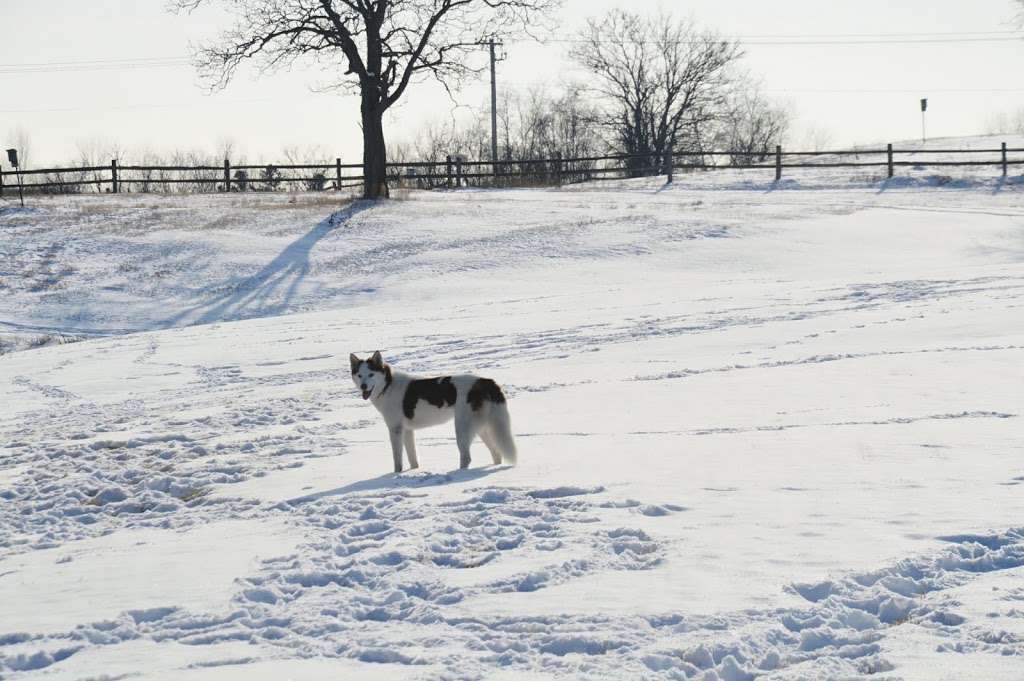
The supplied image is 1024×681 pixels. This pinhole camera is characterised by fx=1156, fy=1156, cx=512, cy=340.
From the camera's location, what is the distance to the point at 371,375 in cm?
927

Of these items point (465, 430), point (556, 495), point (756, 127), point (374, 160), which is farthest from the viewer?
point (756, 127)

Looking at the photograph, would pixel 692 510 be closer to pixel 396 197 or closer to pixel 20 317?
pixel 20 317

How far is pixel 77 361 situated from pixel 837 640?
15.9 metres

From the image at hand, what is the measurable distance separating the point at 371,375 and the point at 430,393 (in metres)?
0.51

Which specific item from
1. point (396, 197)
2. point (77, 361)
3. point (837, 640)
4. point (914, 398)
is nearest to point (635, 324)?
point (914, 398)

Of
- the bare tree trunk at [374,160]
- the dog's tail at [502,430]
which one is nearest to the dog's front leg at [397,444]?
the dog's tail at [502,430]

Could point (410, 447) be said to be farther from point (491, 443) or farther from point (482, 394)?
point (482, 394)

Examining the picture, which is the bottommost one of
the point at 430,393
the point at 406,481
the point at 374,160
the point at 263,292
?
the point at 406,481

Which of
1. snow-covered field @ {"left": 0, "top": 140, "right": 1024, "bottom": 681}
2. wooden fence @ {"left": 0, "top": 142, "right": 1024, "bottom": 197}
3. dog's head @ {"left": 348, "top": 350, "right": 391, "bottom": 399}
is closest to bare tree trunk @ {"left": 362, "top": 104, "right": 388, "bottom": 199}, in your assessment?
wooden fence @ {"left": 0, "top": 142, "right": 1024, "bottom": 197}

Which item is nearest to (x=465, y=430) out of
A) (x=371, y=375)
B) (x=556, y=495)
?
(x=371, y=375)

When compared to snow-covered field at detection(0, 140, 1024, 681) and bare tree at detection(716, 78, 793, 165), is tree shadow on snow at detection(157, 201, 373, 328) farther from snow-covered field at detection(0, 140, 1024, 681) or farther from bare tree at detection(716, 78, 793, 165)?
bare tree at detection(716, 78, 793, 165)

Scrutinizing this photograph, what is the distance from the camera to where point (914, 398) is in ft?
35.9

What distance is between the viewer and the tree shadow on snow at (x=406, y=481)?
8586 mm

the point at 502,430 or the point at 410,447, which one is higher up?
the point at 502,430
